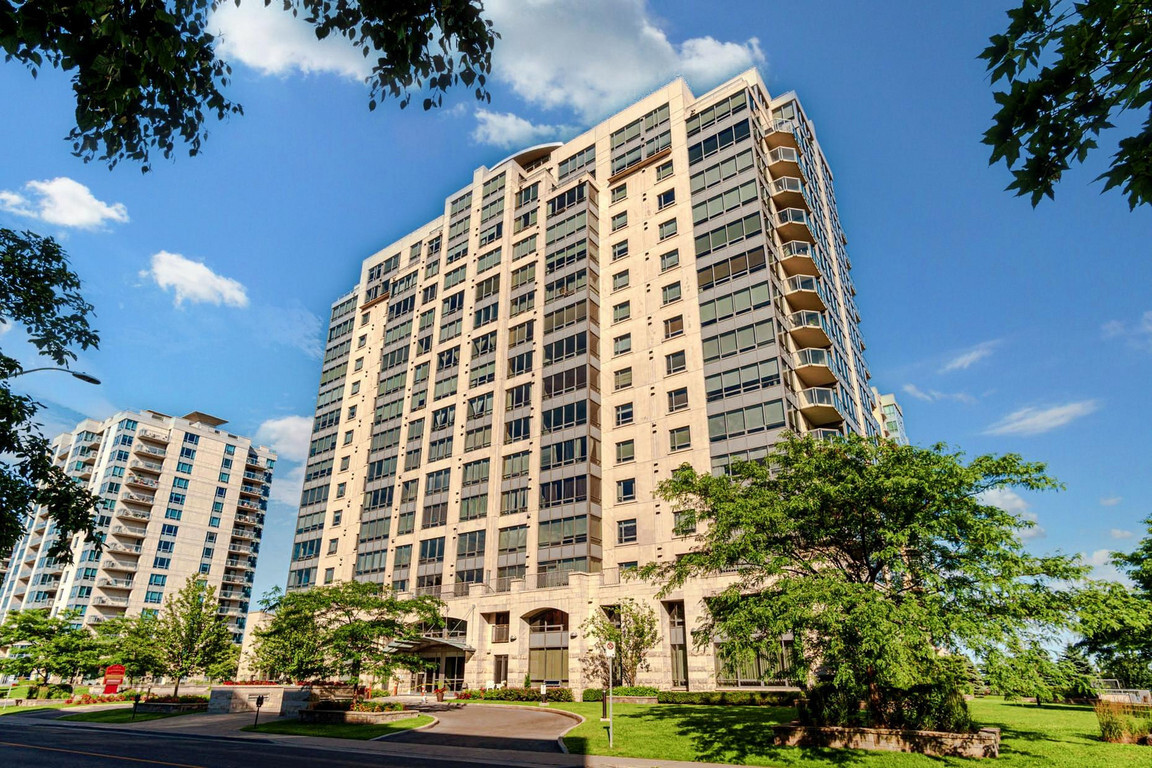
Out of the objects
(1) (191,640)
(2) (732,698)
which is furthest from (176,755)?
(1) (191,640)

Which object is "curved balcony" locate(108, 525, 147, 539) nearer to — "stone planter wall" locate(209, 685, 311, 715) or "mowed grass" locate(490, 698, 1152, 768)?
"stone planter wall" locate(209, 685, 311, 715)

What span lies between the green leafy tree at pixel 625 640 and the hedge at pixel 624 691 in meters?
0.74

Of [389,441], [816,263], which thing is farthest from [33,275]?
[389,441]

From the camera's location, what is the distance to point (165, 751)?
22078mm

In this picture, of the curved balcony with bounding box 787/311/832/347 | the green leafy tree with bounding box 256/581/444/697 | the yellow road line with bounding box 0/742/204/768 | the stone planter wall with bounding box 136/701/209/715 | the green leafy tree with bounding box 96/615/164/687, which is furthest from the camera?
the curved balcony with bounding box 787/311/832/347

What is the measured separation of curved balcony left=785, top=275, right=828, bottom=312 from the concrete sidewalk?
38.2 meters

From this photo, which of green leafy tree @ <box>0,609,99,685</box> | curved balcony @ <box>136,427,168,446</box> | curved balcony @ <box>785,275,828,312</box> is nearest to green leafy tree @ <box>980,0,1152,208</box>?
curved balcony @ <box>785,275,828,312</box>

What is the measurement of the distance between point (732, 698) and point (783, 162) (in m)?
41.3

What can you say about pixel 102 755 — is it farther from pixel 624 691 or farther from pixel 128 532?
pixel 128 532

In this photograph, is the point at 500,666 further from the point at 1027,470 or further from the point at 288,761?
the point at 1027,470

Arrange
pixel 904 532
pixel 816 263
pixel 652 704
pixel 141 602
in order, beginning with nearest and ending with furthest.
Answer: pixel 904 532 → pixel 652 704 → pixel 816 263 → pixel 141 602

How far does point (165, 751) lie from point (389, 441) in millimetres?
45965

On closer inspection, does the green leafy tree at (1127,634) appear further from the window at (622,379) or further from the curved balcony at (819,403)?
the window at (622,379)

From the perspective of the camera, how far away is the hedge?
37.7 metres
